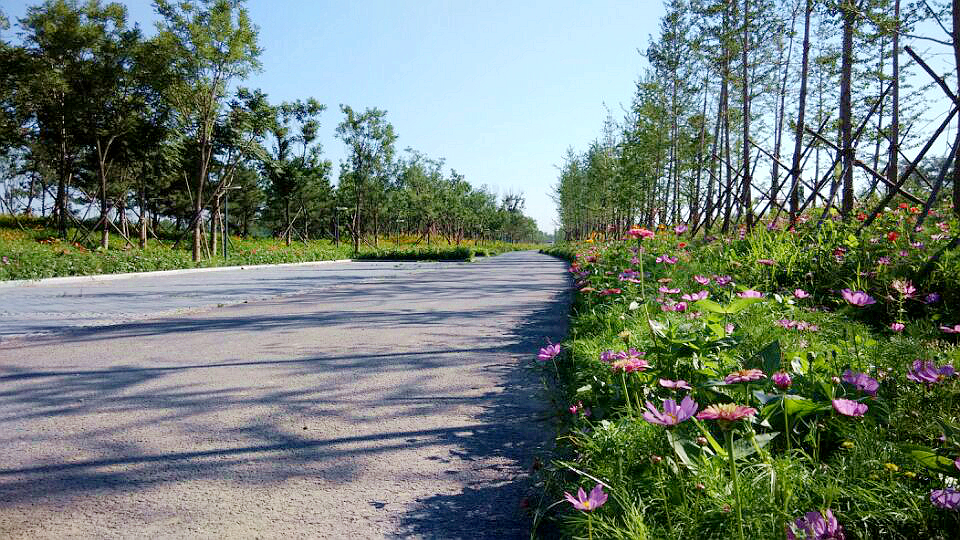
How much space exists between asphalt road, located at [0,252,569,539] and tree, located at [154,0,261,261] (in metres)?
18.5

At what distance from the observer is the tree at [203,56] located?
806 inches

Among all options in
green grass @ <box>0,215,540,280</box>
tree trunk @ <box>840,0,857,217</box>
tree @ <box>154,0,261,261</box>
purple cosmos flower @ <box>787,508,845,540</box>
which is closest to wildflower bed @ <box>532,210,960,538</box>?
purple cosmos flower @ <box>787,508,845,540</box>

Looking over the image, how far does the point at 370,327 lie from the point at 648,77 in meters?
20.3

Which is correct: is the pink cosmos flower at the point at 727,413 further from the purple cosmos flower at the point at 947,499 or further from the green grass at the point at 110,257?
the green grass at the point at 110,257

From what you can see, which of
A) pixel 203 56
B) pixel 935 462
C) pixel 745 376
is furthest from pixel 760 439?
pixel 203 56

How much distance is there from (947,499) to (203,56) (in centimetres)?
2453

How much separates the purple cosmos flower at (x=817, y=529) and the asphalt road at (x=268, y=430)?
0.86 metres

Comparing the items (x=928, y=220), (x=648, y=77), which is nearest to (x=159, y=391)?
(x=928, y=220)

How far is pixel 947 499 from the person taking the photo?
3.87 feet

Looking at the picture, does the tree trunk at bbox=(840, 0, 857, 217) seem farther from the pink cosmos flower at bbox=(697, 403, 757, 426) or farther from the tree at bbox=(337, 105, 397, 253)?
the tree at bbox=(337, 105, 397, 253)

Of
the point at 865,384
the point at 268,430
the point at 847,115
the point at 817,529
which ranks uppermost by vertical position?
the point at 847,115

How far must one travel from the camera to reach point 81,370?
389cm

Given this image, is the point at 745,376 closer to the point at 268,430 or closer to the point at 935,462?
the point at 935,462

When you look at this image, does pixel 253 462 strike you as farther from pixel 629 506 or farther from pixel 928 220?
pixel 928 220
